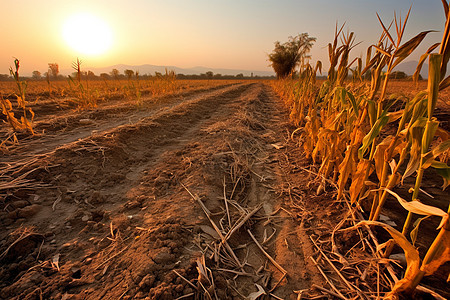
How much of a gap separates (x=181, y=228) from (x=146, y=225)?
297 mm

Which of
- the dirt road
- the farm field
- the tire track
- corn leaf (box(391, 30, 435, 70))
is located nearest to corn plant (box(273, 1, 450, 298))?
corn leaf (box(391, 30, 435, 70))

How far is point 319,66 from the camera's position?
10.5 ft

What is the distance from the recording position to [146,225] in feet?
5.08

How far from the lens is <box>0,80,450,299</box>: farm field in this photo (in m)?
1.13

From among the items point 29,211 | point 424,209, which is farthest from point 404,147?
point 29,211

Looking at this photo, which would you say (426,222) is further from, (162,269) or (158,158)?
(158,158)

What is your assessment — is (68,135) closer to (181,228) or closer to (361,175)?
(181,228)

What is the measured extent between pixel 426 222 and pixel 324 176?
2.69ft

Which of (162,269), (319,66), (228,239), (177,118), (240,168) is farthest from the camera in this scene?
(177,118)

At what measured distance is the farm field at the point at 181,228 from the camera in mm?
1135

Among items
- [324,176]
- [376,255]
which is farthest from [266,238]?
[324,176]

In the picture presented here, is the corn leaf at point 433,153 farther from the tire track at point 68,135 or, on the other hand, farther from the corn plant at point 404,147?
the tire track at point 68,135

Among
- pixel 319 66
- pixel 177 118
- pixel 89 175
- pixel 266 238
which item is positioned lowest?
pixel 266 238

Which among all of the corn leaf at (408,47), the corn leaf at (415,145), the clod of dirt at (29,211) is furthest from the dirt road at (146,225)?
the corn leaf at (408,47)
